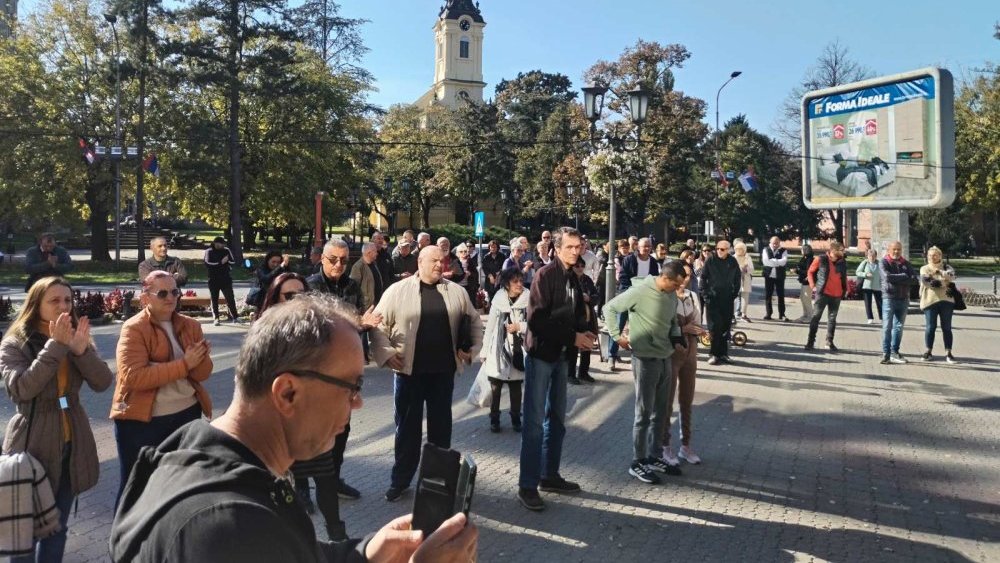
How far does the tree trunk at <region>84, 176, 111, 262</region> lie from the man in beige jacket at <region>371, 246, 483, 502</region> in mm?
33106

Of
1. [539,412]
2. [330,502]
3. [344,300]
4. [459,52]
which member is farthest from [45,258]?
[459,52]

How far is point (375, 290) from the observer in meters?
9.20

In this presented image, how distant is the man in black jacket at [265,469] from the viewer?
128cm

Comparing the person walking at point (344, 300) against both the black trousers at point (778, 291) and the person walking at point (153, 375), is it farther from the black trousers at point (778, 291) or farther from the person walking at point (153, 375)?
the black trousers at point (778, 291)

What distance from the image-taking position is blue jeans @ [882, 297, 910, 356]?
38.0 feet

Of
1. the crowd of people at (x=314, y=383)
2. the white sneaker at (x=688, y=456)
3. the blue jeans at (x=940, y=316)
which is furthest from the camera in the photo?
the blue jeans at (x=940, y=316)

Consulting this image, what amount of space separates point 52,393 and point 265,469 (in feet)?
9.53

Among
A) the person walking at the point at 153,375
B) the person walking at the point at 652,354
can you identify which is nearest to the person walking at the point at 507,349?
the person walking at the point at 652,354

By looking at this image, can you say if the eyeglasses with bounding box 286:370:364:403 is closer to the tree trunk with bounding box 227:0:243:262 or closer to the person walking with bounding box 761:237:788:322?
the person walking with bounding box 761:237:788:322

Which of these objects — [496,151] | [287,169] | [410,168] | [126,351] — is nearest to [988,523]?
[126,351]

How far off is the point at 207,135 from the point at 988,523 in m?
32.1

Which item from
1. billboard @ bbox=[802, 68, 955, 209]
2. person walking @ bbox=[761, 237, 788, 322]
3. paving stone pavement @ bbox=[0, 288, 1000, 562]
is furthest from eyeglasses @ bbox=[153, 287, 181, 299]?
billboard @ bbox=[802, 68, 955, 209]

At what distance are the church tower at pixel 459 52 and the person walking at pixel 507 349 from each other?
8291cm

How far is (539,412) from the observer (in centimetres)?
541
